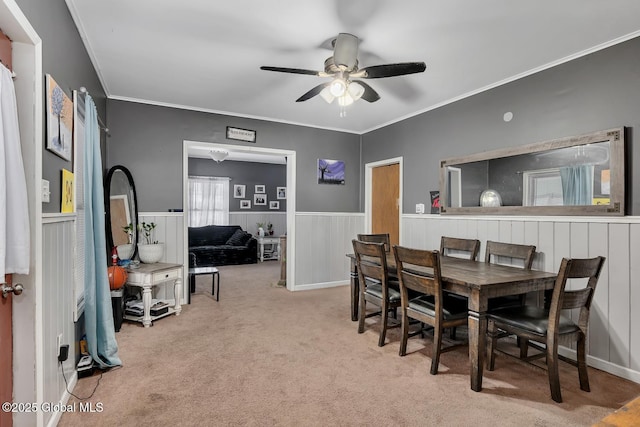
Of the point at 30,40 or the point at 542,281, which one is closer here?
the point at 30,40

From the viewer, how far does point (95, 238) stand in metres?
2.41

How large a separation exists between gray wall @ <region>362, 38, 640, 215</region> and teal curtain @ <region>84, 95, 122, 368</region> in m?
3.49

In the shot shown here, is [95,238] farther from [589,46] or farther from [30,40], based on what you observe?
[589,46]

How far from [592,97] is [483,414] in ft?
8.31

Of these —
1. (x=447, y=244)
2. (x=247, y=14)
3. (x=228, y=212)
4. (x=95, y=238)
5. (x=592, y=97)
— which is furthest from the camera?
(x=228, y=212)

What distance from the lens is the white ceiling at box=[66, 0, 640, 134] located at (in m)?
2.10

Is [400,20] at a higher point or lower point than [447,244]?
higher

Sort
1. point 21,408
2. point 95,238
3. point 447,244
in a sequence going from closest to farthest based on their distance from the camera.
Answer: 1. point 21,408
2. point 95,238
3. point 447,244

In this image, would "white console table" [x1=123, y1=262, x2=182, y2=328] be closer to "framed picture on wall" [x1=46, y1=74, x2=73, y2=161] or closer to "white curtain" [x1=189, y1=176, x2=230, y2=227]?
"framed picture on wall" [x1=46, y1=74, x2=73, y2=161]

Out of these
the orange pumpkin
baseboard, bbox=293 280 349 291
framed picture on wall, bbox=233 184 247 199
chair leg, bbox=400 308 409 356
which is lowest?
baseboard, bbox=293 280 349 291

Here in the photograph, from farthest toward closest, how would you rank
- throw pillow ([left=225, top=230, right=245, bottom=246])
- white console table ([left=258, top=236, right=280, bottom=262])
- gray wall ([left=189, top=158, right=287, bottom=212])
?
gray wall ([left=189, top=158, right=287, bottom=212]) < white console table ([left=258, top=236, right=280, bottom=262]) < throw pillow ([left=225, top=230, right=245, bottom=246])

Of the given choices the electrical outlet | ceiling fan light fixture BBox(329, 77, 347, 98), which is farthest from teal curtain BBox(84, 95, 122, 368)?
ceiling fan light fixture BBox(329, 77, 347, 98)

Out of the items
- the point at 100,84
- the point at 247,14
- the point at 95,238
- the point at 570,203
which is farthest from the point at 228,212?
the point at 570,203

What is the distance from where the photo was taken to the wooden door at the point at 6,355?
1.36 m
